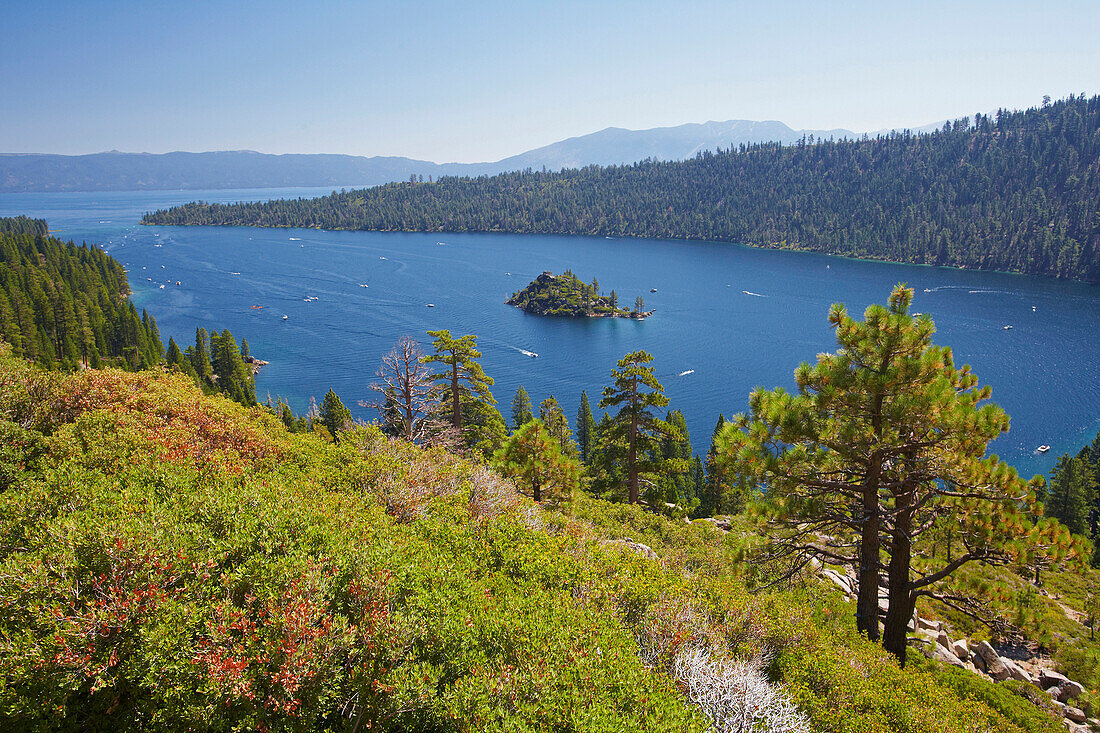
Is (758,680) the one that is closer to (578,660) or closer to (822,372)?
(578,660)

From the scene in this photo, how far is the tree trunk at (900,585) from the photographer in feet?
43.2

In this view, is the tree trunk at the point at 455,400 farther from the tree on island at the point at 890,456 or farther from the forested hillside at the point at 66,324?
the forested hillside at the point at 66,324

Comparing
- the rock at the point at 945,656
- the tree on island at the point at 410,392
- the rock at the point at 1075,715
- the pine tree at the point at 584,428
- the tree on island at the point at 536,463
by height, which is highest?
the tree on island at the point at 410,392

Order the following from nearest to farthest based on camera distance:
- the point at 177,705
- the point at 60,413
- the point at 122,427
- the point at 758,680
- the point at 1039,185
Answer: the point at 177,705, the point at 758,680, the point at 122,427, the point at 60,413, the point at 1039,185

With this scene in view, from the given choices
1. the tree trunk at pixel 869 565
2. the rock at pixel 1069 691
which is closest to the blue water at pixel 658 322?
the rock at pixel 1069 691

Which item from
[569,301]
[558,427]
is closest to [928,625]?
[558,427]

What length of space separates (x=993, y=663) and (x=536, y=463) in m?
15.9

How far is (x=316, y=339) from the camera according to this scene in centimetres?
10069

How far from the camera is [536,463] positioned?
23719mm

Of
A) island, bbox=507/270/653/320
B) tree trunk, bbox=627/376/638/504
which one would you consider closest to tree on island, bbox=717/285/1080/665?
tree trunk, bbox=627/376/638/504

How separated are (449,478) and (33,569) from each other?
399 inches

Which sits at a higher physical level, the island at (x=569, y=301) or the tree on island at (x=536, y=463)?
the island at (x=569, y=301)

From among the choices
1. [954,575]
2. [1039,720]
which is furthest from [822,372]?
[1039,720]

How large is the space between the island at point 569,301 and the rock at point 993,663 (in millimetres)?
103906
